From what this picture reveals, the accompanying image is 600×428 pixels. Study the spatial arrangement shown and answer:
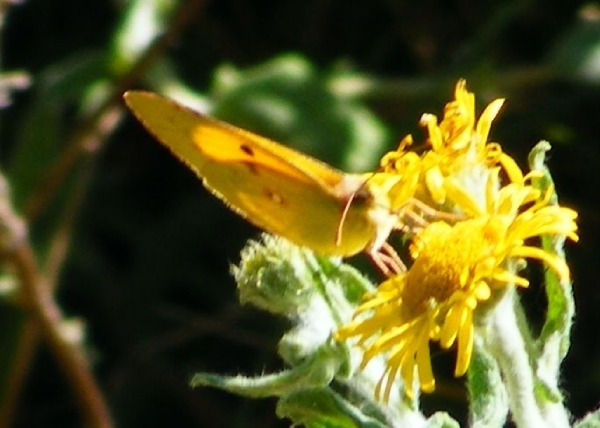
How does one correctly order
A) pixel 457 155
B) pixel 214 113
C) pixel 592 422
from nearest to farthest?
pixel 592 422, pixel 457 155, pixel 214 113

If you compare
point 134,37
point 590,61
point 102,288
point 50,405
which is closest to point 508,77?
point 590,61

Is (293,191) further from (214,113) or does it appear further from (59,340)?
(214,113)

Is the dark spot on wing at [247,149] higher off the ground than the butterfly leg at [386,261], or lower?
higher

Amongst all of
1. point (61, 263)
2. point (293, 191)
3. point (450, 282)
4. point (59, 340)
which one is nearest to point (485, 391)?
point (450, 282)

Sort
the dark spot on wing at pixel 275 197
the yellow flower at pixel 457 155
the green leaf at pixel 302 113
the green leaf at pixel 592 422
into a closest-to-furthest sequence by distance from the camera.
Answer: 1. the green leaf at pixel 592 422
2. the yellow flower at pixel 457 155
3. the dark spot on wing at pixel 275 197
4. the green leaf at pixel 302 113

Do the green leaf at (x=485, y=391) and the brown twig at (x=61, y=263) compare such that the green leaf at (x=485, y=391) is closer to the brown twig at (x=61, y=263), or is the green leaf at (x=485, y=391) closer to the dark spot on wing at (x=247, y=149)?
the dark spot on wing at (x=247, y=149)

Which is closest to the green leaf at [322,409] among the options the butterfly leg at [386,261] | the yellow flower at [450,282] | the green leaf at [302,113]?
the yellow flower at [450,282]
